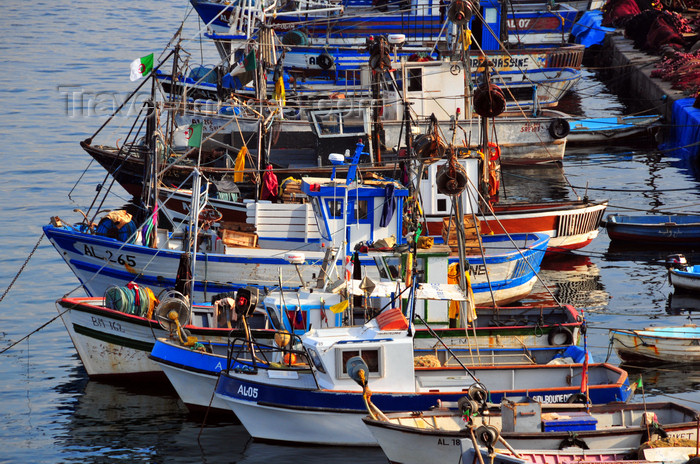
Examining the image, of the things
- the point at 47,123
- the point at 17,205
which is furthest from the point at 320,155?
the point at 47,123

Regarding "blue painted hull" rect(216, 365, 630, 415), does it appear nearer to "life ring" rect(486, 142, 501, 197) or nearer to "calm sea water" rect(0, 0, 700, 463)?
"calm sea water" rect(0, 0, 700, 463)

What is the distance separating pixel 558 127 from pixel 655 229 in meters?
9.02

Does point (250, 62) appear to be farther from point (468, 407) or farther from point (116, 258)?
point (468, 407)

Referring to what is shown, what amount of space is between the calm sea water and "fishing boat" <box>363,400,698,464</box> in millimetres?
1736

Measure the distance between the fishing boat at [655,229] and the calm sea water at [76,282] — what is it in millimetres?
440

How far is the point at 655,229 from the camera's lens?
29.3 metres

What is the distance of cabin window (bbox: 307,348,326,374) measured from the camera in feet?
56.0

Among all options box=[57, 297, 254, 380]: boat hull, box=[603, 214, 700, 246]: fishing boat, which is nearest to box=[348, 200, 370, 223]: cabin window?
box=[57, 297, 254, 380]: boat hull

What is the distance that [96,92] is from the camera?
51.8 meters

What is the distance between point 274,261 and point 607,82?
123 ft

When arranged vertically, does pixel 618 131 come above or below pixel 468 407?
above

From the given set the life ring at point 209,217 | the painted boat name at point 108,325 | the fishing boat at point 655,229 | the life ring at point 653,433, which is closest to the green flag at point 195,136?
the life ring at point 209,217

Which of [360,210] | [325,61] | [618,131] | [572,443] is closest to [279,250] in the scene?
[360,210]

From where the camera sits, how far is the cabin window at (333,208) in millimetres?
22719
